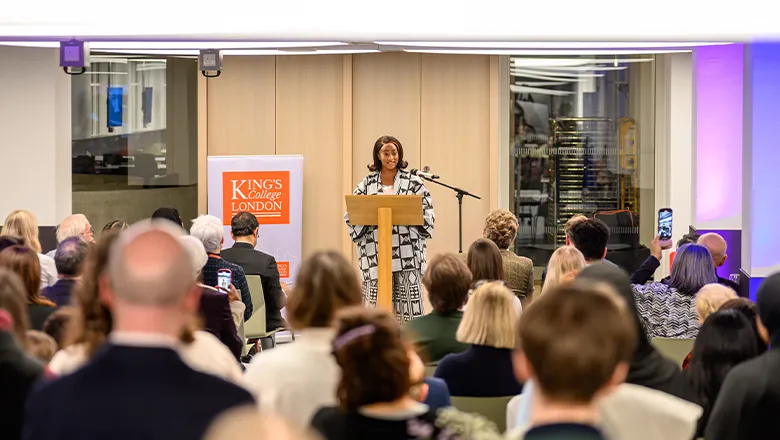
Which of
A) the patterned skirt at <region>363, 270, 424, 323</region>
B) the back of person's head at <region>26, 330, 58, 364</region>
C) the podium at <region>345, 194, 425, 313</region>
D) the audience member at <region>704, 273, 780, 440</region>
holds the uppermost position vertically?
the podium at <region>345, 194, 425, 313</region>

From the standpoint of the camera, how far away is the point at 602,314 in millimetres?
2188

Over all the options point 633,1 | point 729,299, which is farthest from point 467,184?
point 729,299

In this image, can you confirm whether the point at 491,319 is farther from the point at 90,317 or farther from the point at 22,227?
the point at 22,227

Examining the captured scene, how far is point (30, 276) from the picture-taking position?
489cm

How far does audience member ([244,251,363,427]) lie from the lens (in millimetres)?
3420

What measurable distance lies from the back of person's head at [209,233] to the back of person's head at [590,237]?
2.21 meters

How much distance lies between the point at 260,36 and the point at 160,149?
331 centimetres

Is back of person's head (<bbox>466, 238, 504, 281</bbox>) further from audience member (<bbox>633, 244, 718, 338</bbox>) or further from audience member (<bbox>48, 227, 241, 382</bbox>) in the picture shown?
audience member (<bbox>48, 227, 241, 382</bbox>)

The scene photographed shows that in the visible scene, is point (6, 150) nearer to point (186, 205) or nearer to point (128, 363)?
point (186, 205)

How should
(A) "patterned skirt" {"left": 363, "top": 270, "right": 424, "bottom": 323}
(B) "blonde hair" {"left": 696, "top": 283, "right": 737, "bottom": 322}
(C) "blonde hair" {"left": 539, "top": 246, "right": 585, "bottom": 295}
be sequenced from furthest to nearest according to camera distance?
(A) "patterned skirt" {"left": 363, "top": 270, "right": 424, "bottom": 323}, (C) "blonde hair" {"left": 539, "top": 246, "right": 585, "bottom": 295}, (B) "blonde hair" {"left": 696, "top": 283, "right": 737, "bottom": 322}

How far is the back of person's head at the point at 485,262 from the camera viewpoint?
6.22m

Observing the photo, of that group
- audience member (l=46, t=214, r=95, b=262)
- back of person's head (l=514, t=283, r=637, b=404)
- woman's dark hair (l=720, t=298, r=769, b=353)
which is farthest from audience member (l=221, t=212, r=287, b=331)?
back of person's head (l=514, t=283, r=637, b=404)

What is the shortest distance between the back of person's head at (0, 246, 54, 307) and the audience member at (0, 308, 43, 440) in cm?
166

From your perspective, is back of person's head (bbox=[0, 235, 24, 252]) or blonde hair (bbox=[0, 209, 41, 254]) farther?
blonde hair (bbox=[0, 209, 41, 254])
